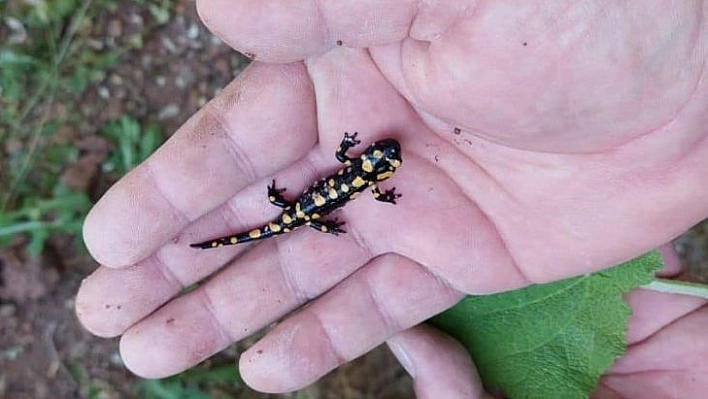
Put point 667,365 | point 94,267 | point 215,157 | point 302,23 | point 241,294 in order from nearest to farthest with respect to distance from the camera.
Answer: point 302,23, point 215,157, point 241,294, point 667,365, point 94,267

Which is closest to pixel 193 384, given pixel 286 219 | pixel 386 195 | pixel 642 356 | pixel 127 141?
pixel 127 141

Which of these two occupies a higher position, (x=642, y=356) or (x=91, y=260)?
(x=642, y=356)

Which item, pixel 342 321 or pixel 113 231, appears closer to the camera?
pixel 113 231

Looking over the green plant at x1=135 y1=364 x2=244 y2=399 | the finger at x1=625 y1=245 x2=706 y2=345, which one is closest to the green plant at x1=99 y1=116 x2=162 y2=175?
the green plant at x1=135 y1=364 x2=244 y2=399

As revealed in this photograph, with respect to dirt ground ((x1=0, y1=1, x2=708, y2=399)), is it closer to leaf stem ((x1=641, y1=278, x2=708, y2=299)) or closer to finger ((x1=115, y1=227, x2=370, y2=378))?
finger ((x1=115, y1=227, x2=370, y2=378))

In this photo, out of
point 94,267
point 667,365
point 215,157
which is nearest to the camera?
point 215,157

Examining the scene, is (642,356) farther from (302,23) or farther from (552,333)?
(302,23)
